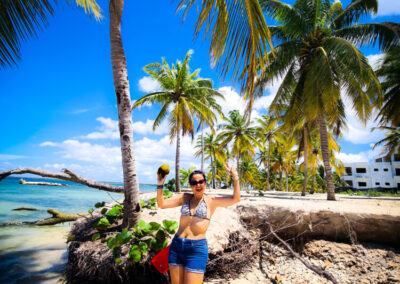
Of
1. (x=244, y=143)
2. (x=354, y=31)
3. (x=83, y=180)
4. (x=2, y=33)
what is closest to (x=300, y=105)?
Result: (x=354, y=31)

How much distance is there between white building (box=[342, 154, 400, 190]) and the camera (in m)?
40.0

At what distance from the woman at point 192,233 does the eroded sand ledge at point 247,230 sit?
158 centimetres

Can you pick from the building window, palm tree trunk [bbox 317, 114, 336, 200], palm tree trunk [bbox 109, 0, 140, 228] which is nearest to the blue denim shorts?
palm tree trunk [bbox 109, 0, 140, 228]

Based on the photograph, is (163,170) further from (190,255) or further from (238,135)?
(238,135)

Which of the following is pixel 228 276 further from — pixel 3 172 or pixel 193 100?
pixel 193 100

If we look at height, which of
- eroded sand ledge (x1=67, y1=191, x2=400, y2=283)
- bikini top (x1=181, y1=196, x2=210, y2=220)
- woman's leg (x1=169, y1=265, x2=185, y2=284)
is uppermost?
bikini top (x1=181, y1=196, x2=210, y2=220)

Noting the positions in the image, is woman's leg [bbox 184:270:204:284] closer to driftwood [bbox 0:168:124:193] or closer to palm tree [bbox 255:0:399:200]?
driftwood [bbox 0:168:124:193]

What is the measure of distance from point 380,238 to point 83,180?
636 cm

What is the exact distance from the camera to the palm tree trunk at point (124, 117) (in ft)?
13.0

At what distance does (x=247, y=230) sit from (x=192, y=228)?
332 cm

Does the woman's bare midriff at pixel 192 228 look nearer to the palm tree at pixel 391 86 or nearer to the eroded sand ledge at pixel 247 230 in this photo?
the eroded sand ledge at pixel 247 230

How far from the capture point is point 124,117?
4016 mm

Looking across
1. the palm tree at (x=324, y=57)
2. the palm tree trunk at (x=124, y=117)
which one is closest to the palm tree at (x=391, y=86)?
the palm tree at (x=324, y=57)

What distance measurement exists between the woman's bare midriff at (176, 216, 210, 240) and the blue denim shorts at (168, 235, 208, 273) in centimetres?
5
